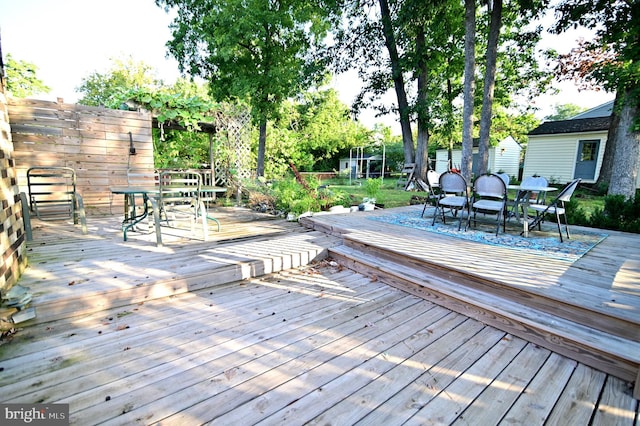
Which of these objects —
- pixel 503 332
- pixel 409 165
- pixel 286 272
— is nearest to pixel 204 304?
pixel 286 272

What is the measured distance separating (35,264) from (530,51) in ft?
43.4

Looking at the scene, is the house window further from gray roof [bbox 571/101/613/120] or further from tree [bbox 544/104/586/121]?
tree [bbox 544/104/586/121]

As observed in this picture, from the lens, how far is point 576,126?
1284cm

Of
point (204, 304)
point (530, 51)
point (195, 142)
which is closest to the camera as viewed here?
point (204, 304)

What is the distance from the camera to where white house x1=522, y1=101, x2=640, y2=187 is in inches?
476

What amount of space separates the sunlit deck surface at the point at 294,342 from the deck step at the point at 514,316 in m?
0.02

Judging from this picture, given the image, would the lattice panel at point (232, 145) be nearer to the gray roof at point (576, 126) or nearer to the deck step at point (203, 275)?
the deck step at point (203, 275)

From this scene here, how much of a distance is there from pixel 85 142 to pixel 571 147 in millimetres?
17376

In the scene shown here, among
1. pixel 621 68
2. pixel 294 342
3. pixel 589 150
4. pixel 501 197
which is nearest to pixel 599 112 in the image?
pixel 589 150

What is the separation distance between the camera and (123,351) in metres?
1.72

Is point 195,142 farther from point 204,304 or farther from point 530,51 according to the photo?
point 530,51

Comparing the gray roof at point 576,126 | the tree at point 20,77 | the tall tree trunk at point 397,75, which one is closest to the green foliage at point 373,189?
the tall tree trunk at point 397,75

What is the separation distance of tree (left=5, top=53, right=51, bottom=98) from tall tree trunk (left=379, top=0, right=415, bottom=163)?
1108 centimetres

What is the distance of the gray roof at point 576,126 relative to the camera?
12.0m
